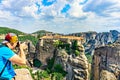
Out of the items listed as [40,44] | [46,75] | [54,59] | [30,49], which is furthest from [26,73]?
[30,49]

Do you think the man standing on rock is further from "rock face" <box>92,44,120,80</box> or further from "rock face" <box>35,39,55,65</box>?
"rock face" <box>35,39,55,65</box>

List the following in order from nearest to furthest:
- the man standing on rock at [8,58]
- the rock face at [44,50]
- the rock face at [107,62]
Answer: the man standing on rock at [8,58], the rock face at [107,62], the rock face at [44,50]

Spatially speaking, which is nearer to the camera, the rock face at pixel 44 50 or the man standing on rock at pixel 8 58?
the man standing on rock at pixel 8 58

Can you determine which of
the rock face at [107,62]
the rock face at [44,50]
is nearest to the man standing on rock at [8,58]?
the rock face at [107,62]

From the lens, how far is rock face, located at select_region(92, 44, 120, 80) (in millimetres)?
39556

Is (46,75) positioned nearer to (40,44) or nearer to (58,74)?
(58,74)

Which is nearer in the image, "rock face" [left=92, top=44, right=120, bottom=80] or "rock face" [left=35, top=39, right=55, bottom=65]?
"rock face" [left=92, top=44, right=120, bottom=80]

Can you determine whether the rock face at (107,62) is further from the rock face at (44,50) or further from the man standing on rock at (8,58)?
the man standing on rock at (8,58)

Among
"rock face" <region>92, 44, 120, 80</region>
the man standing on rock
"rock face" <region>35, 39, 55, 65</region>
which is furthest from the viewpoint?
"rock face" <region>35, 39, 55, 65</region>

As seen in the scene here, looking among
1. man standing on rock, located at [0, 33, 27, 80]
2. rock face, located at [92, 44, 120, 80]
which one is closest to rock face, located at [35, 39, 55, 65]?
rock face, located at [92, 44, 120, 80]

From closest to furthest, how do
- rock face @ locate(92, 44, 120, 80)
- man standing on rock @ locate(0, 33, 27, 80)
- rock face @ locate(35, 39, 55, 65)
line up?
man standing on rock @ locate(0, 33, 27, 80)
rock face @ locate(92, 44, 120, 80)
rock face @ locate(35, 39, 55, 65)

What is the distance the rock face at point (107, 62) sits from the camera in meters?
39.6

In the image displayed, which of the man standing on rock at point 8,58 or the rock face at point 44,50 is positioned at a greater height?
the man standing on rock at point 8,58

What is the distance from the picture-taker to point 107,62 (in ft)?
156
